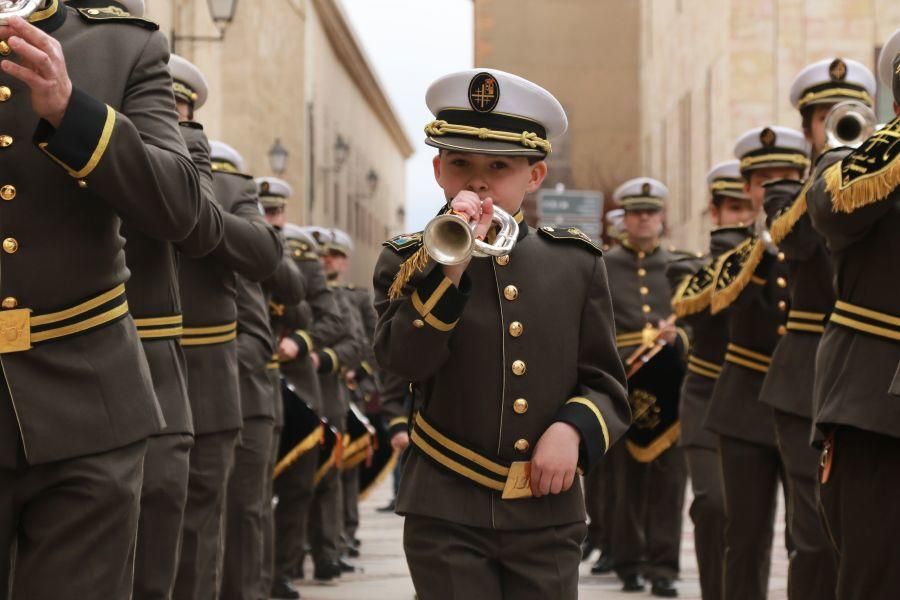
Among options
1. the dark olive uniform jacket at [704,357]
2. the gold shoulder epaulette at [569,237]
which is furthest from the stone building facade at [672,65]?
the gold shoulder epaulette at [569,237]

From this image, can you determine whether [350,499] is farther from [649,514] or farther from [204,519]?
[204,519]

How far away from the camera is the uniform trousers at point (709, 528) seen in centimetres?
882

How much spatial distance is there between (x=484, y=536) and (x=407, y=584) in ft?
23.9

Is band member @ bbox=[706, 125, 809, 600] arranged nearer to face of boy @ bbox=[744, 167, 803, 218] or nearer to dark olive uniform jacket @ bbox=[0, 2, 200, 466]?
face of boy @ bbox=[744, 167, 803, 218]

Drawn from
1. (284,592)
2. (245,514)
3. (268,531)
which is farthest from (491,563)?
(284,592)

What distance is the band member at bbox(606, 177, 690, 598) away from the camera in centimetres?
1171

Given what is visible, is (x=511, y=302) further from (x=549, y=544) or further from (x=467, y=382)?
(x=549, y=544)

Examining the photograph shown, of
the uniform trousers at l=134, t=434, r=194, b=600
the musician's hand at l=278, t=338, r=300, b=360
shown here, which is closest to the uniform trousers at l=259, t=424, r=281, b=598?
the musician's hand at l=278, t=338, r=300, b=360

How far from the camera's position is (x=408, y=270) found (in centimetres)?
475

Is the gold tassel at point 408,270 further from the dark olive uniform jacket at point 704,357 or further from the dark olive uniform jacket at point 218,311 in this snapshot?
the dark olive uniform jacket at point 704,357

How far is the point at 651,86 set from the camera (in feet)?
154

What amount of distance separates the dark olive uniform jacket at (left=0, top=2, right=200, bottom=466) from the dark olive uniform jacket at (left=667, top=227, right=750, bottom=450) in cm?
517

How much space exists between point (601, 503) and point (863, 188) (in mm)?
8926

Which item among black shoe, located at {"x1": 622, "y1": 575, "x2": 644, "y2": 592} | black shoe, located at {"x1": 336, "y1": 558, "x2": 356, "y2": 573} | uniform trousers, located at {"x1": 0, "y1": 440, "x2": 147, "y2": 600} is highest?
uniform trousers, located at {"x1": 0, "y1": 440, "x2": 147, "y2": 600}
